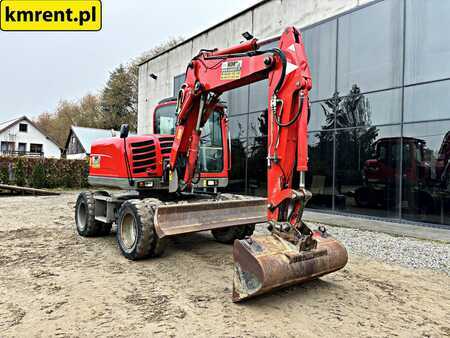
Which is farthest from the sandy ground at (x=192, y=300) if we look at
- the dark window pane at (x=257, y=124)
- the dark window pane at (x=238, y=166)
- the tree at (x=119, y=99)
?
the tree at (x=119, y=99)

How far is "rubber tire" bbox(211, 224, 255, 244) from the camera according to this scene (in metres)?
6.32

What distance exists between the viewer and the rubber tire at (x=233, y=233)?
6316 millimetres

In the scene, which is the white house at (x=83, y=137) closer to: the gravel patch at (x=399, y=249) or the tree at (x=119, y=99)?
the tree at (x=119, y=99)

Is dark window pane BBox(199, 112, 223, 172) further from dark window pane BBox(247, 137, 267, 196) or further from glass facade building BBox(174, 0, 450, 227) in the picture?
dark window pane BBox(247, 137, 267, 196)

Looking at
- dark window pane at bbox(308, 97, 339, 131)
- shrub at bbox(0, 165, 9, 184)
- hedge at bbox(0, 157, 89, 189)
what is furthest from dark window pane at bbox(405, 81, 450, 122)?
shrub at bbox(0, 165, 9, 184)

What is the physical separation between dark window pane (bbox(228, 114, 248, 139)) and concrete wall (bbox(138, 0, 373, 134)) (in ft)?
9.95

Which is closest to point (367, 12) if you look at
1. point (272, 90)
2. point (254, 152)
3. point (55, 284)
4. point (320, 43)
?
point (320, 43)

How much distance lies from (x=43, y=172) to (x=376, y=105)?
17819 mm

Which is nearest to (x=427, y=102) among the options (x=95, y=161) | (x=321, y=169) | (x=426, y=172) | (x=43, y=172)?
(x=426, y=172)

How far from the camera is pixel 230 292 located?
3990 mm

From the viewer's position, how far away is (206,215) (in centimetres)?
543

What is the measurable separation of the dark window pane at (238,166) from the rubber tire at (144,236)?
8.56 metres

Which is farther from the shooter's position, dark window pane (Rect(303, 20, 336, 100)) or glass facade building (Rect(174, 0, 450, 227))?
dark window pane (Rect(303, 20, 336, 100))

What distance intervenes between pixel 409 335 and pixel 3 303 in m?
3.94
